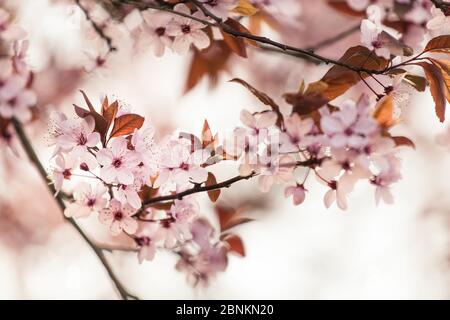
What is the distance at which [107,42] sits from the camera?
1341 mm

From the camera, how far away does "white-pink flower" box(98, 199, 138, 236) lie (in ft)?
3.31

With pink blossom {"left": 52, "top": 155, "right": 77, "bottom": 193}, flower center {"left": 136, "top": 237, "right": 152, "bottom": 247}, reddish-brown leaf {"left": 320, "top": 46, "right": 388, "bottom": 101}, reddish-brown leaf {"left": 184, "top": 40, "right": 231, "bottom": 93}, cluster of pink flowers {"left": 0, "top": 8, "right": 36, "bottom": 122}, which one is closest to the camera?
reddish-brown leaf {"left": 320, "top": 46, "right": 388, "bottom": 101}

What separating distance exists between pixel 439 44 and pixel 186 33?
0.41 metres

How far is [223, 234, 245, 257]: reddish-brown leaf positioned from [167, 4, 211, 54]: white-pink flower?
0.45m

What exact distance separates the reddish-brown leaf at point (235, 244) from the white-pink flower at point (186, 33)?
45cm

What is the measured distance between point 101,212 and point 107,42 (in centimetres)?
48

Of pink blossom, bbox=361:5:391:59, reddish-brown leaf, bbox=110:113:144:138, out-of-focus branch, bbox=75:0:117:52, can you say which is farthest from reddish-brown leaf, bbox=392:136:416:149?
out-of-focus branch, bbox=75:0:117:52

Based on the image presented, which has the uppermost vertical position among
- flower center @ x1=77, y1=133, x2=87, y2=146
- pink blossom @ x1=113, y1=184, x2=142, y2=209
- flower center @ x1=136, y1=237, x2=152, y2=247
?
flower center @ x1=77, y1=133, x2=87, y2=146

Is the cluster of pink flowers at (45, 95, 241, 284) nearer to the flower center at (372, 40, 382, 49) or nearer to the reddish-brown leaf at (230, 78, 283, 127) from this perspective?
the reddish-brown leaf at (230, 78, 283, 127)

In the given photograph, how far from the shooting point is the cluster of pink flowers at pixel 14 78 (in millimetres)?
1234

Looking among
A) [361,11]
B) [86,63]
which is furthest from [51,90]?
[361,11]

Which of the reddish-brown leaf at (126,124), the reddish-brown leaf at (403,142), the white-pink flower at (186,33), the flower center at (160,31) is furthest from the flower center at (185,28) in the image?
the reddish-brown leaf at (403,142)

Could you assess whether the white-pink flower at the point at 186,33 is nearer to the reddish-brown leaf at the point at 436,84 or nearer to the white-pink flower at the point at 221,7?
the white-pink flower at the point at 221,7

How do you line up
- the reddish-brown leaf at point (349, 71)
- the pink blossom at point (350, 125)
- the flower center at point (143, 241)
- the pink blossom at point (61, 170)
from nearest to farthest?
1. the pink blossom at point (350, 125)
2. the reddish-brown leaf at point (349, 71)
3. the pink blossom at point (61, 170)
4. the flower center at point (143, 241)
